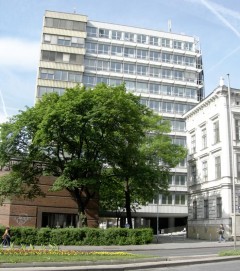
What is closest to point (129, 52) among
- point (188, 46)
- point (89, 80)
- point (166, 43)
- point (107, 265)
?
point (166, 43)

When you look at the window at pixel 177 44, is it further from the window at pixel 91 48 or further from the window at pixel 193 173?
the window at pixel 193 173

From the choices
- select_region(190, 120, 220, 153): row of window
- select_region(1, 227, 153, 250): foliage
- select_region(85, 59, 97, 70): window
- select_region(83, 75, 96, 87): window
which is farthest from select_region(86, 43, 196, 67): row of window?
select_region(1, 227, 153, 250): foliage

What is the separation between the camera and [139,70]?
7488 centimetres

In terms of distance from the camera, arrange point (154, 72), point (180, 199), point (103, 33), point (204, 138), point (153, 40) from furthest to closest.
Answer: point (153, 40)
point (154, 72)
point (103, 33)
point (180, 199)
point (204, 138)

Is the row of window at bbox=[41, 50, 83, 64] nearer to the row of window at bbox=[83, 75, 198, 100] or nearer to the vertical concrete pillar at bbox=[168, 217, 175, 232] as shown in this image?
the row of window at bbox=[83, 75, 198, 100]

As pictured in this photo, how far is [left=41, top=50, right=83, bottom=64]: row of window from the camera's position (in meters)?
68.7

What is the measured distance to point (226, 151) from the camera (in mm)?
42625

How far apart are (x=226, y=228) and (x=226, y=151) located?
7.97 m

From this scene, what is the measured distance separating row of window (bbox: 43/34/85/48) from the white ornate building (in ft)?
90.7

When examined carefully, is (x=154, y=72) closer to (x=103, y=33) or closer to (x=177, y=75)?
(x=177, y=75)

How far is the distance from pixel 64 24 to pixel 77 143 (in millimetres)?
41219

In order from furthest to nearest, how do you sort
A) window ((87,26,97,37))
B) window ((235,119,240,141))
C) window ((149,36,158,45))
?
window ((149,36,158,45))
window ((87,26,97,37))
window ((235,119,240,141))

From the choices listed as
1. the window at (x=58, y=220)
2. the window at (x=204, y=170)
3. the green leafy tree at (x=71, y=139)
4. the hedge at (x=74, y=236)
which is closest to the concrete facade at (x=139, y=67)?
the window at (x=204, y=170)

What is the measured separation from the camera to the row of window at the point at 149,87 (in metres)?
71.4
